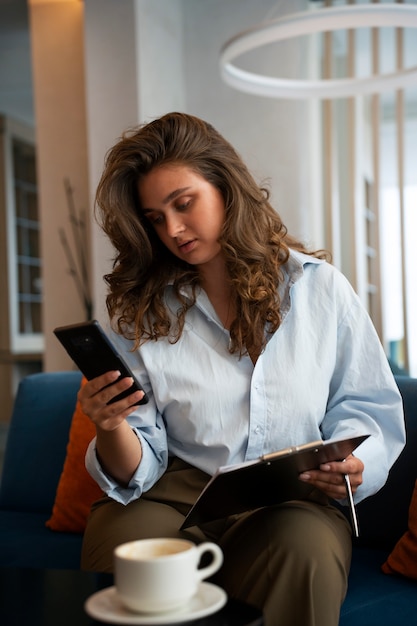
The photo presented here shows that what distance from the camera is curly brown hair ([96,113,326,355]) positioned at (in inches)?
65.7

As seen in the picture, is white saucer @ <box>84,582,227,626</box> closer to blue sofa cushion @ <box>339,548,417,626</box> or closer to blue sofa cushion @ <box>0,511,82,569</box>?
blue sofa cushion @ <box>339,548,417,626</box>

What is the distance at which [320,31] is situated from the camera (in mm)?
2984

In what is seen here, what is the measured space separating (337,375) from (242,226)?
38 cm

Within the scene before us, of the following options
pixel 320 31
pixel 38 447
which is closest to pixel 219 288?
pixel 38 447

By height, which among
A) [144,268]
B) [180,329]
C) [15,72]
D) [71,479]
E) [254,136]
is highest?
[15,72]

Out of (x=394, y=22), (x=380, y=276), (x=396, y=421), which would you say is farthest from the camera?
(x=380, y=276)

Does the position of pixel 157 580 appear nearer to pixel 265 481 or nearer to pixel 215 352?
pixel 265 481

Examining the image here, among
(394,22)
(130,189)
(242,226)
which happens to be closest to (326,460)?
(242,226)

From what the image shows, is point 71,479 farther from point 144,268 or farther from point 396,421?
point 396,421

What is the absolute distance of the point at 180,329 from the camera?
1.68m

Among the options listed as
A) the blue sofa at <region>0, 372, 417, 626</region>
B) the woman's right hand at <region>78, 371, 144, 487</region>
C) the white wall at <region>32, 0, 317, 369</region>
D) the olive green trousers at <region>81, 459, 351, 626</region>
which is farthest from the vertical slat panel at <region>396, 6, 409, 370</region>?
the woman's right hand at <region>78, 371, 144, 487</region>

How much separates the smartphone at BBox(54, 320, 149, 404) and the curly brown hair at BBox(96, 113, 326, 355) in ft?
1.28

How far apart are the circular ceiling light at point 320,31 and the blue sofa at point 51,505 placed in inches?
56.0

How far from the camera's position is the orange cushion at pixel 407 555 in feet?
5.28
